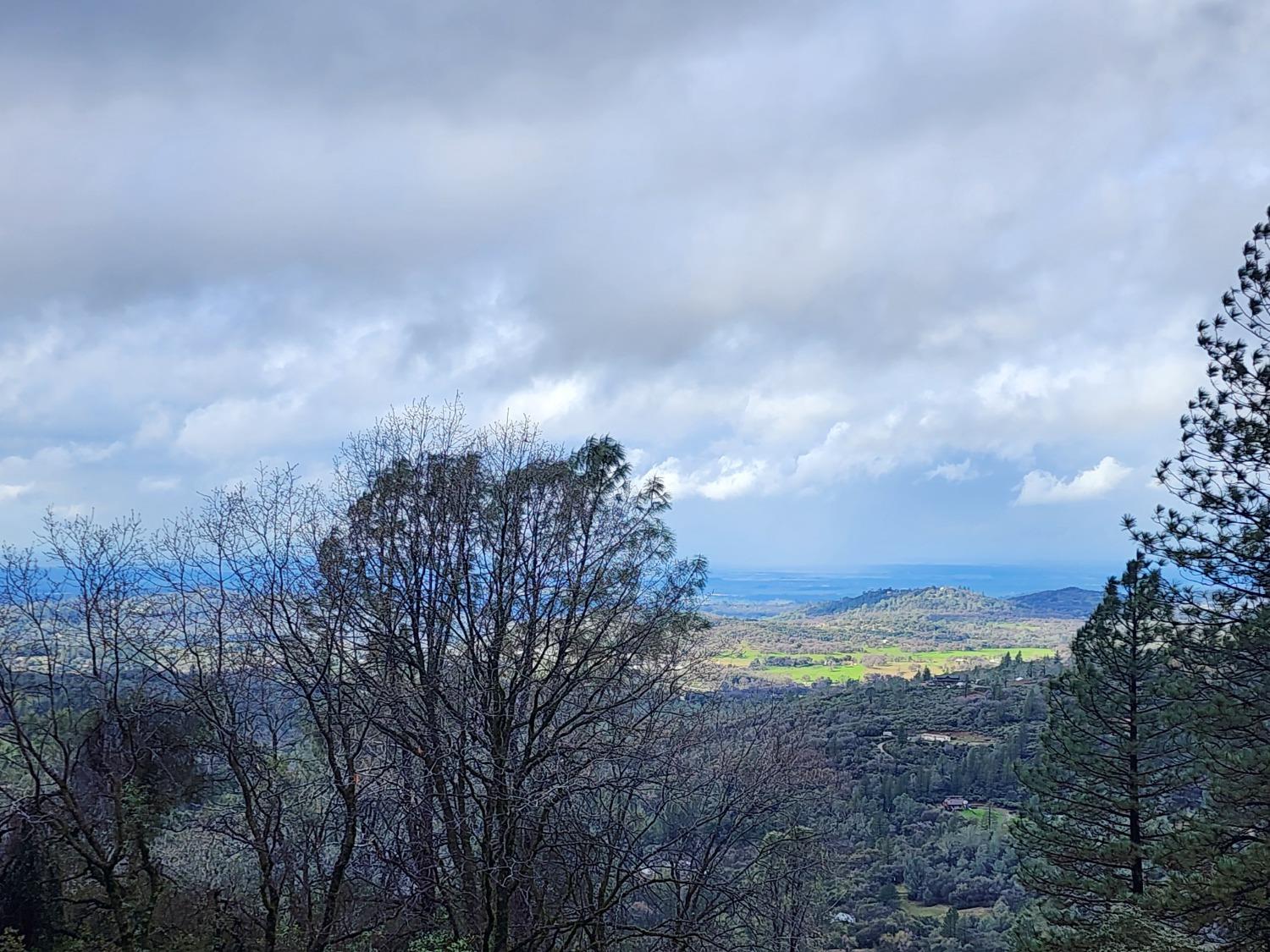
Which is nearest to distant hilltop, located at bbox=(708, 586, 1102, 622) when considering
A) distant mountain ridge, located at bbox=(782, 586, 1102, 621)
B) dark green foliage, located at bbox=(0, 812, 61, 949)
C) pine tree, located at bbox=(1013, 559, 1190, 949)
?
distant mountain ridge, located at bbox=(782, 586, 1102, 621)

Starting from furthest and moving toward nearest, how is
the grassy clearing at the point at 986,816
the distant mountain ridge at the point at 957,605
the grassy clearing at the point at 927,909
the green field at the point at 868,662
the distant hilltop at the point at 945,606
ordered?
1. the distant mountain ridge at the point at 957,605
2. the distant hilltop at the point at 945,606
3. the green field at the point at 868,662
4. the grassy clearing at the point at 986,816
5. the grassy clearing at the point at 927,909

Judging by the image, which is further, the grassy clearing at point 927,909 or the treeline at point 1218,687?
the grassy clearing at point 927,909

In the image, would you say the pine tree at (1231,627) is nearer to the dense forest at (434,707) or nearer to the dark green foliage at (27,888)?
the dense forest at (434,707)


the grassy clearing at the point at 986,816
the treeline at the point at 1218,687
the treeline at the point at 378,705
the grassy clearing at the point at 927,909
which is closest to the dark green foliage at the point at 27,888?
the treeline at the point at 378,705

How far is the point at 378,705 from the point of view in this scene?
9.19 metres

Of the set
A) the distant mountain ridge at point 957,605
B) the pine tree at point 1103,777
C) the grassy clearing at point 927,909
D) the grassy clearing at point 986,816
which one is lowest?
the grassy clearing at point 927,909

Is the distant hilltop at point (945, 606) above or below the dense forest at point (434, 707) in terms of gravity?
below

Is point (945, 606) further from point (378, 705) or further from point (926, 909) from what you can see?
point (378, 705)

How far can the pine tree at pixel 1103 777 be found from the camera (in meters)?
13.6

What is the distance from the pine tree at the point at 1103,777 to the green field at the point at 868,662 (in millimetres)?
50899

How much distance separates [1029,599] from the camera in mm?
152500

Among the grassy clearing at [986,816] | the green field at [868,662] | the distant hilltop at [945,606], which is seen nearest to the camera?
the grassy clearing at [986,816]

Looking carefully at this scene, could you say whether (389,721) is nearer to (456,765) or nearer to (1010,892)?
(456,765)

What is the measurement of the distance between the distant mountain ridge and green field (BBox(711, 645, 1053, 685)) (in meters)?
36.8
